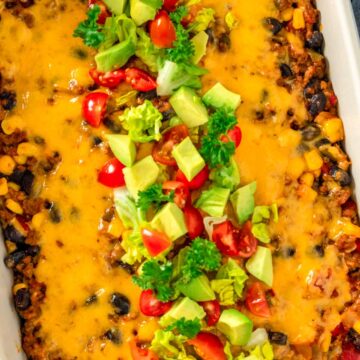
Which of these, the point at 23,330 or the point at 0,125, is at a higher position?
the point at 0,125

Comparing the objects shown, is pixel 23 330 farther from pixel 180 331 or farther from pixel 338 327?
pixel 338 327

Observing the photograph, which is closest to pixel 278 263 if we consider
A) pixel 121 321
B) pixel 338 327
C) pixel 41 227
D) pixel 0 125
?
pixel 338 327

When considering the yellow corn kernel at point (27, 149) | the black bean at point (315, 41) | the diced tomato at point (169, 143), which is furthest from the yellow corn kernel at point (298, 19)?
the yellow corn kernel at point (27, 149)

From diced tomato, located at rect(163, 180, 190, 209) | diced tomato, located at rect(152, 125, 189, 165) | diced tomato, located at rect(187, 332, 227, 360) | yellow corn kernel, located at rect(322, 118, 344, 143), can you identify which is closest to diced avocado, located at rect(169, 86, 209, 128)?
diced tomato, located at rect(152, 125, 189, 165)

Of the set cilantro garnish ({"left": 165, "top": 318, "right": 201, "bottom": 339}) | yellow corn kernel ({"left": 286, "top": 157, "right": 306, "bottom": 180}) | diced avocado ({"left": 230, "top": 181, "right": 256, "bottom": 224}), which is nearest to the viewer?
cilantro garnish ({"left": 165, "top": 318, "right": 201, "bottom": 339})

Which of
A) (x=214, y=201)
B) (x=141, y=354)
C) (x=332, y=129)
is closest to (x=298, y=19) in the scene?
(x=332, y=129)

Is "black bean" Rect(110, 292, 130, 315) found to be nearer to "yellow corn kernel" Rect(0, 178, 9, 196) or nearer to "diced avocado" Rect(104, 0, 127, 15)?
"yellow corn kernel" Rect(0, 178, 9, 196)
